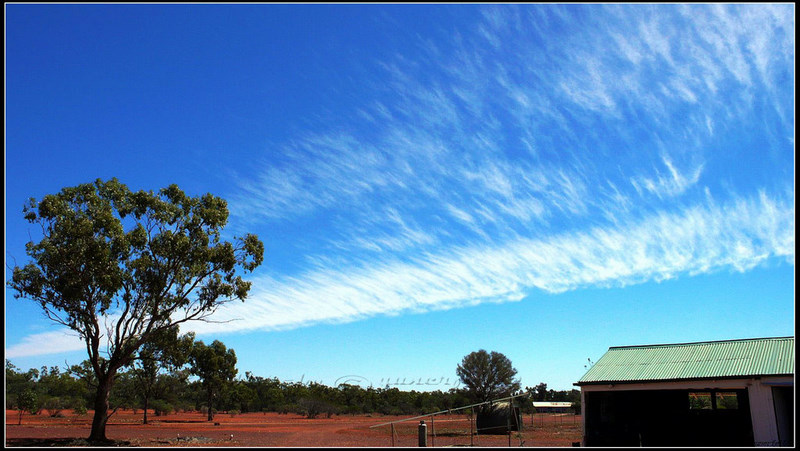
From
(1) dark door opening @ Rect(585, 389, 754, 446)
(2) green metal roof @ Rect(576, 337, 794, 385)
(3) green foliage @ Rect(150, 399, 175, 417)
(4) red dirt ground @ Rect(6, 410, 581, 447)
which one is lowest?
(3) green foliage @ Rect(150, 399, 175, 417)

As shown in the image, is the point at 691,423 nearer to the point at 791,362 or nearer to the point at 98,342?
the point at 791,362

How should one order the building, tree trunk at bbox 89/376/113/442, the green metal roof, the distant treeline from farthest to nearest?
the distant treeline → tree trunk at bbox 89/376/113/442 → the green metal roof → the building

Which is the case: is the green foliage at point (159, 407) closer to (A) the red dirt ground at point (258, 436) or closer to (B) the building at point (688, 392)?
(A) the red dirt ground at point (258, 436)

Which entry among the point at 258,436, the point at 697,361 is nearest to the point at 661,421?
the point at 697,361

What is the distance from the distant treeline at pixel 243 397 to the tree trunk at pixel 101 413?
2858cm

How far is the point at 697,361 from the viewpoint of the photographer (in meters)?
22.2

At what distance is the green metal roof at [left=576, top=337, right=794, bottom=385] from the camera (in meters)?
20.1

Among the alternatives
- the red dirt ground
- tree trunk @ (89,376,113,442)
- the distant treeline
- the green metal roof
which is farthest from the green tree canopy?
the green metal roof

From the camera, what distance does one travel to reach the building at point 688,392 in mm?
19234

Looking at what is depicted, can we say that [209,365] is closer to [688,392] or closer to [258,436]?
[258,436]

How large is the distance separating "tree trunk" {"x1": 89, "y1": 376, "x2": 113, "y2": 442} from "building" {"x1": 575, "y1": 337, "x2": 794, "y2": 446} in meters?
20.7

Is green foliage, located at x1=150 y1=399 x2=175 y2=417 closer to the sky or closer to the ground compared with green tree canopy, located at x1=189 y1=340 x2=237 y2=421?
closer to the ground

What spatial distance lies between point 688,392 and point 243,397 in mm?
62828

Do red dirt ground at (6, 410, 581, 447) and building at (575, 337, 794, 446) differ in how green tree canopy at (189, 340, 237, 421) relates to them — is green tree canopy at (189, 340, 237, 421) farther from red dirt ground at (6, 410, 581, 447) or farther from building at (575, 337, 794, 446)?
building at (575, 337, 794, 446)
